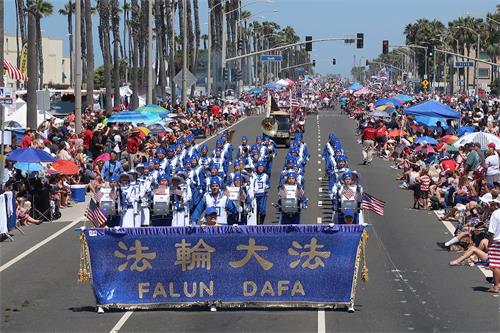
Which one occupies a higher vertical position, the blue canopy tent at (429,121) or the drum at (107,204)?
the blue canopy tent at (429,121)

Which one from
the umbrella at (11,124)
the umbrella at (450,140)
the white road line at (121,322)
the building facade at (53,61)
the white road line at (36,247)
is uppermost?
the building facade at (53,61)

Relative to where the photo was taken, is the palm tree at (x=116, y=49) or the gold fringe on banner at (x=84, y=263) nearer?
the gold fringe on banner at (x=84, y=263)

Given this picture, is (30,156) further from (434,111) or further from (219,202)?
(434,111)

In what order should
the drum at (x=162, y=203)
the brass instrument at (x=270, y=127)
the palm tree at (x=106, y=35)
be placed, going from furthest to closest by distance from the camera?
1. the palm tree at (x=106, y=35)
2. the brass instrument at (x=270, y=127)
3. the drum at (x=162, y=203)

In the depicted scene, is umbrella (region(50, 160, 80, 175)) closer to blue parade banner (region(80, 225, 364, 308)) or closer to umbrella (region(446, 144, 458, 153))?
umbrella (region(446, 144, 458, 153))

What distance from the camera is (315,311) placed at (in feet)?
54.7

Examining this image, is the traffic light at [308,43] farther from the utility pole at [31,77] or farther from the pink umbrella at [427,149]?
the pink umbrella at [427,149]

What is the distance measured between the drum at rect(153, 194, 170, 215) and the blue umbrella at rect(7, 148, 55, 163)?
5.26 meters

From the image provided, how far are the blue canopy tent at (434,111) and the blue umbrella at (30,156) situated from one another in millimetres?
20317

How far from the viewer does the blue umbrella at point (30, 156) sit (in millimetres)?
27859

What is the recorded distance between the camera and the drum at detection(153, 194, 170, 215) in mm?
23656

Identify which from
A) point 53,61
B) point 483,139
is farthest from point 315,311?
point 53,61

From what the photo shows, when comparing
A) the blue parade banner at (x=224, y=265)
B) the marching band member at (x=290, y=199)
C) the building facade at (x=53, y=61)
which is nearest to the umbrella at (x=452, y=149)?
the marching band member at (x=290, y=199)

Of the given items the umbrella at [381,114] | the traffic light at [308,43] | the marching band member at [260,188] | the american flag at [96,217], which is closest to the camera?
the american flag at [96,217]
